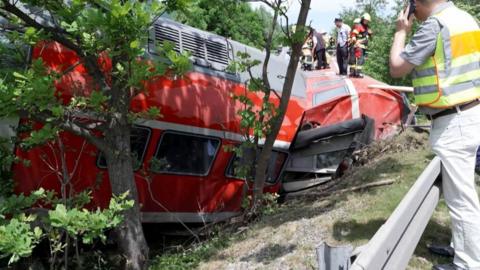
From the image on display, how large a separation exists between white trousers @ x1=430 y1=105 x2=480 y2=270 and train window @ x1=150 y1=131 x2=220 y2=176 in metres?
3.99

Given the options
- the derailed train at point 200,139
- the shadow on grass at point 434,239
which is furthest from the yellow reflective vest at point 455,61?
the derailed train at point 200,139

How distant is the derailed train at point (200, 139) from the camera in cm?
596

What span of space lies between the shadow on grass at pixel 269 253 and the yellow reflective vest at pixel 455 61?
6.82 ft

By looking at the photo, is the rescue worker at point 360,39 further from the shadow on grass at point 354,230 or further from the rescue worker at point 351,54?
the shadow on grass at point 354,230

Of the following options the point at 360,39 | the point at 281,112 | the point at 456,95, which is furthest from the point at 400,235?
the point at 360,39

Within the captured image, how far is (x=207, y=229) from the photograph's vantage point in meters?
7.17

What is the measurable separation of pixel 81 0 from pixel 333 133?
5.49 meters

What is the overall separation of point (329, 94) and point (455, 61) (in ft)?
21.1

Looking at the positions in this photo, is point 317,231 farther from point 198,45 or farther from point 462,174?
point 198,45

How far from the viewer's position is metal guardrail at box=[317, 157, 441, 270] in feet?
6.91

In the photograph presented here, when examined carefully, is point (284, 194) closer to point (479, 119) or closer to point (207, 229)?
point (207, 229)

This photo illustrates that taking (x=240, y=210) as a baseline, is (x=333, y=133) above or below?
above

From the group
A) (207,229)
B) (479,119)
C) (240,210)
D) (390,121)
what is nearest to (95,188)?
(207,229)

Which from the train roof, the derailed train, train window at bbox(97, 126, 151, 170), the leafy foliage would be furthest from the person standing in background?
the leafy foliage
